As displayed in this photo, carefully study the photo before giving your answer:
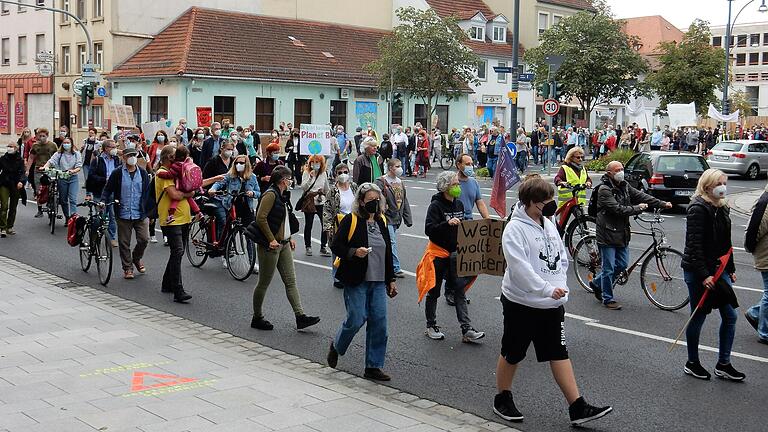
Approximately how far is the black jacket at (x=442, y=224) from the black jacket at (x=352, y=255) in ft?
4.40

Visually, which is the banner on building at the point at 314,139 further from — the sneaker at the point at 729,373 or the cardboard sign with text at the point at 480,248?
the sneaker at the point at 729,373

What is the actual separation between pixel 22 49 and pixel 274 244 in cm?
5103

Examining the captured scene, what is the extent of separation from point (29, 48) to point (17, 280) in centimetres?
4561

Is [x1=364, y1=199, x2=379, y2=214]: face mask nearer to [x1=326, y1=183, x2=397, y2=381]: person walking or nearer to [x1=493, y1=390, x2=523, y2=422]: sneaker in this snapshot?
[x1=326, y1=183, x2=397, y2=381]: person walking

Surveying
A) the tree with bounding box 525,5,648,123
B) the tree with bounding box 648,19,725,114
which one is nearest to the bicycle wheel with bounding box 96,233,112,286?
the tree with bounding box 525,5,648,123

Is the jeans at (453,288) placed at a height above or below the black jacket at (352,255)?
below

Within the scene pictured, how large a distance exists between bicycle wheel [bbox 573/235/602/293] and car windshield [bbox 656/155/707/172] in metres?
11.7

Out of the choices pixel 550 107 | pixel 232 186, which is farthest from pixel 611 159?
pixel 232 186

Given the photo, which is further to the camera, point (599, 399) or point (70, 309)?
point (70, 309)

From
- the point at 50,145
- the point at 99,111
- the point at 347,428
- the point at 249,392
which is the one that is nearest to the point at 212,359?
the point at 249,392

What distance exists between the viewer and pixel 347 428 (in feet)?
20.1

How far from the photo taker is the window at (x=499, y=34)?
2400 inches

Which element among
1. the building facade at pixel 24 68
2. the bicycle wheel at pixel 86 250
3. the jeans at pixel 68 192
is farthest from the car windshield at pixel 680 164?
the building facade at pixel 24 68

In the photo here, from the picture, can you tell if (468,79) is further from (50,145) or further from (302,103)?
(50,145)
